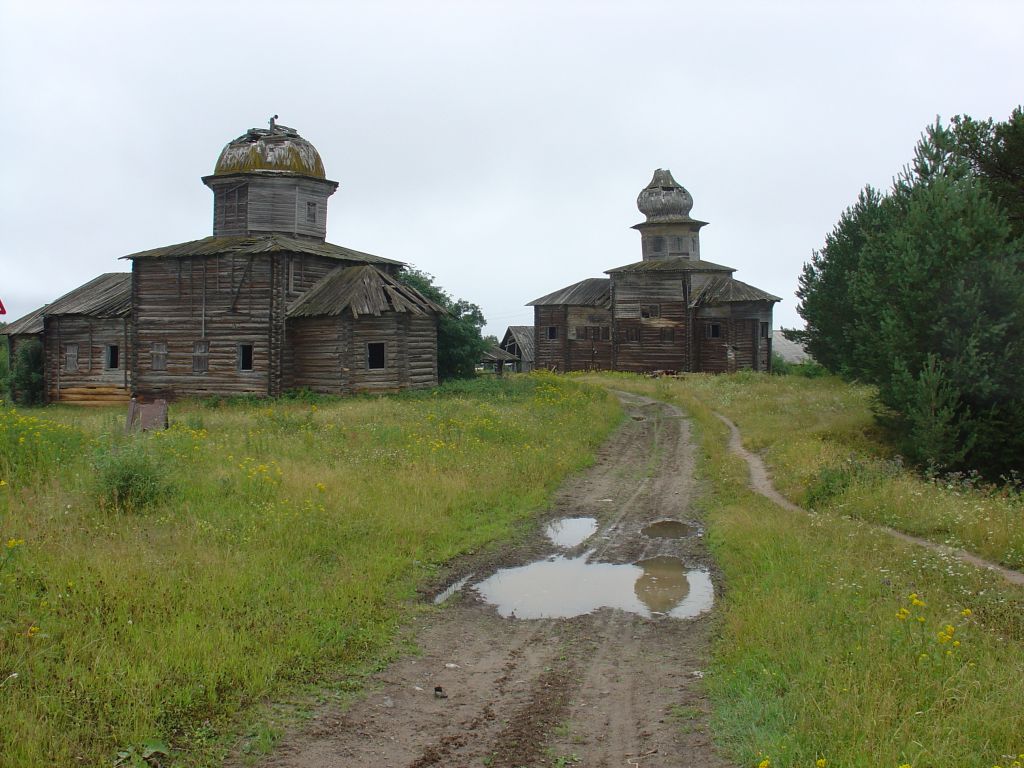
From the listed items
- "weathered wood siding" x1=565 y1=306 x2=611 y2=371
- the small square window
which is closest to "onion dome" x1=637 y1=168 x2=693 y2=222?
"weathered wood siding" x1=565 y1=306 x2=611 y2=371

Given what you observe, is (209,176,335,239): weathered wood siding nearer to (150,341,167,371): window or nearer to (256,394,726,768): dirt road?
(150,341,167,371): window

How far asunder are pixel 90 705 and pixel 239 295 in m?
26.6

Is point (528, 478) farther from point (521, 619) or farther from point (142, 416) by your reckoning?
point (142, 416)

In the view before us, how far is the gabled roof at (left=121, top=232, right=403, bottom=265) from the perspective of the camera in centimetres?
3070

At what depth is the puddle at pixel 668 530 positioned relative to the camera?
1273 cm

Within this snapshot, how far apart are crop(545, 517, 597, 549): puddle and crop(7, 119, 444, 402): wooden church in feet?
56.2

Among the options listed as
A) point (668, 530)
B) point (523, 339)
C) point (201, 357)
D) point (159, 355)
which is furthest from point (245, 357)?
point (523, 339)

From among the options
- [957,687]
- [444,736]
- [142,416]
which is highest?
[142,416]

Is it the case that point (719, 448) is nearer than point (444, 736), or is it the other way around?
point (444, 736)

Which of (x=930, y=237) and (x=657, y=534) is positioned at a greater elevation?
(x=930, y=237)

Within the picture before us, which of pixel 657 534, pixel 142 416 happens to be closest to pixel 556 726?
pixel 657 534

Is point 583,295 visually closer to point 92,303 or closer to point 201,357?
point 201,357

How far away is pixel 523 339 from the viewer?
6384cm

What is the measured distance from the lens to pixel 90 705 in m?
6.13
